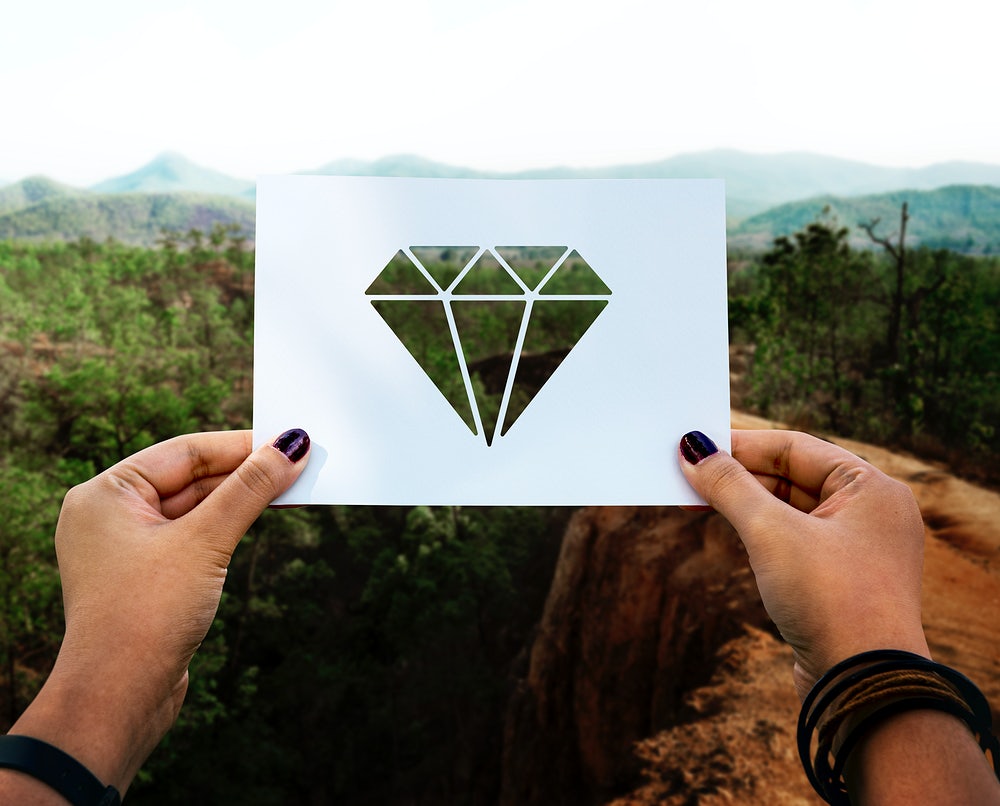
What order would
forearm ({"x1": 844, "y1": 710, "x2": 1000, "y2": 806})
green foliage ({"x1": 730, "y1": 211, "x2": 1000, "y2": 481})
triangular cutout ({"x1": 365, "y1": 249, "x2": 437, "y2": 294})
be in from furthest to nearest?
1. triangular cutout ({"x1": 365, "y1": 249, "x2": 437, "y2": 294})
2. green foliage ({"x1": 730, "y1": 211, "x2": 1000, "y2": 481})
3. forearm ({"x1": 844, "y1": 710, "x2": 1000, "y2": 806})

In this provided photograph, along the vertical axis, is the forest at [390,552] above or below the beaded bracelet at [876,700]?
below

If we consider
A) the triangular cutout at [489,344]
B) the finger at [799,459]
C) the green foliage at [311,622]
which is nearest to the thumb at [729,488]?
the finger at [799,459]

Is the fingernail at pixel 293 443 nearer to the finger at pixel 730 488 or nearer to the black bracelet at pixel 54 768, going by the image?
the black bracelet at pixel 54 768

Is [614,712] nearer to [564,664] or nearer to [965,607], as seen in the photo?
[564,664]

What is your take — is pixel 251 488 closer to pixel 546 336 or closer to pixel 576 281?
pixel 546 336

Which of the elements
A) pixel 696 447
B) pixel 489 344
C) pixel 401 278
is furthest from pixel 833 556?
pixel 401 278

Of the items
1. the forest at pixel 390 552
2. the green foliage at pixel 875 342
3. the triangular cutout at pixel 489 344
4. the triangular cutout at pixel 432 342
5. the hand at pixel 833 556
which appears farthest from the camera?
the triangular cutout at pixel 432 342

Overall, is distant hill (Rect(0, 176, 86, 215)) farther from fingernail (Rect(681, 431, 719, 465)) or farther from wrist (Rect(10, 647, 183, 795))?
fingernail (Rect(681, 431, 719, 465))

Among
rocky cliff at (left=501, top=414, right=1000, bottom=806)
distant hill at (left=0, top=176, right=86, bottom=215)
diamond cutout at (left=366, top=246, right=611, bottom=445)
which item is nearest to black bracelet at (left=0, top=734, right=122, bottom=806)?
rocky cliff at (left=501, top=414, right=1000, bottom=806)
